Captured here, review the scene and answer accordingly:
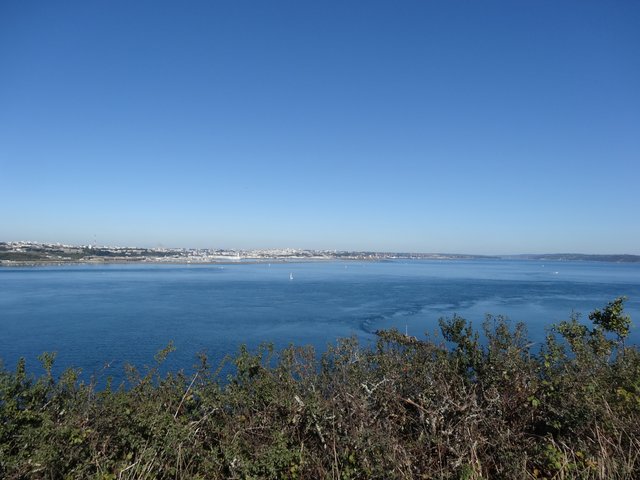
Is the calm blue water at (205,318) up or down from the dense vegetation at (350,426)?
down

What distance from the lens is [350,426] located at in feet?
11.0

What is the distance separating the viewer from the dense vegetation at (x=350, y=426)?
305cm

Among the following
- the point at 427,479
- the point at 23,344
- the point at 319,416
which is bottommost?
the point at 23,344

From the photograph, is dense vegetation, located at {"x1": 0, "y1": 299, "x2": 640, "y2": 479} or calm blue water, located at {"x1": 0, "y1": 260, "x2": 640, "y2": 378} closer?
dense vegetation, located at {"x1": 0, "y1": 299, "x2": 640, "y2": 479}

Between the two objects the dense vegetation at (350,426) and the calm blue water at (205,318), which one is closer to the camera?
the dense vegetation at (350,426)

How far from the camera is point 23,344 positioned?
2000 centimetres

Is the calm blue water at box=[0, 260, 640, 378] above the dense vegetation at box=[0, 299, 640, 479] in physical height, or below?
below

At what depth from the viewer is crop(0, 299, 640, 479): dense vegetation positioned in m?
3.05

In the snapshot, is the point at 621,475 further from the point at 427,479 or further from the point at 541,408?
the point at 427,479

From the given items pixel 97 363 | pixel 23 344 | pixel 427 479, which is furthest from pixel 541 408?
pixel 23 344

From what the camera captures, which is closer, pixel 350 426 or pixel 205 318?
pixel 350 426

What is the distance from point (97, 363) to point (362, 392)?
52.8 ft

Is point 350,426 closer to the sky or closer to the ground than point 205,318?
closer to the sky

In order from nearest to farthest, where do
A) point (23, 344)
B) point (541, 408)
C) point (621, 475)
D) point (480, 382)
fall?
point (621, 475) < point (541, 408) < point (480, 382) < point (23, 344)
